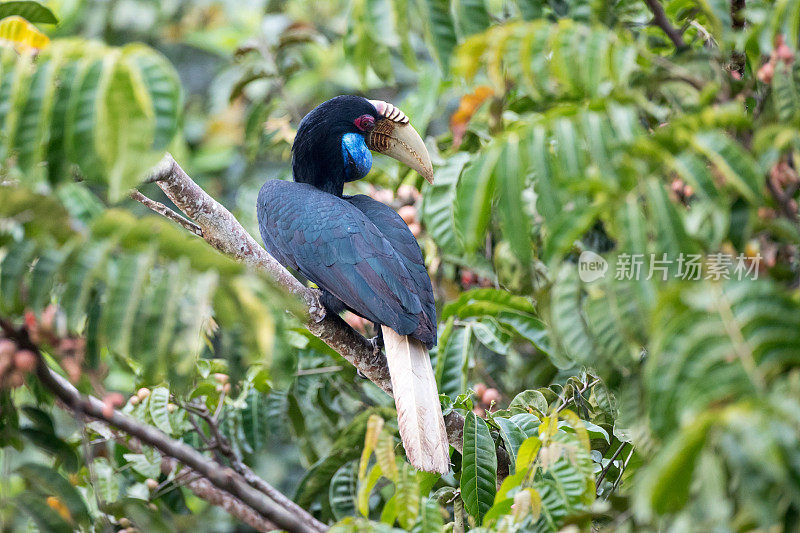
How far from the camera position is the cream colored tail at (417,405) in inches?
78.1

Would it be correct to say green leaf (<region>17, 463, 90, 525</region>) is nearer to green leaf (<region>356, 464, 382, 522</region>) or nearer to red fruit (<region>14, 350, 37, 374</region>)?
red fruit (<region>14, 350, 37, 374</region>)

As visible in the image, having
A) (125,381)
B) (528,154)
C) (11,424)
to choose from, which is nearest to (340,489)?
(11,424)

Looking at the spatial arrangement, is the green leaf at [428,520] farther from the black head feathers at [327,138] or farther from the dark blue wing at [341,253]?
the black head feathers at [327,138]

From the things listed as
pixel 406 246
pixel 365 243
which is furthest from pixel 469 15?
Answer: pixel 406 246

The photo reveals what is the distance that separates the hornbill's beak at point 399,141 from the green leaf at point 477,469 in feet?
3.39

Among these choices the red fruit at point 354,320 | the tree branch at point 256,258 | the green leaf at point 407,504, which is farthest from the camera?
the red fruit at point 354,320

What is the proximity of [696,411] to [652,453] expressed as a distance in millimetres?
488

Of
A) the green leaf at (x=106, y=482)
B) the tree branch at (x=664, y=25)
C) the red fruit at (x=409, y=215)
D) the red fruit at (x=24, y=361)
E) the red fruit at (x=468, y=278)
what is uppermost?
the tree branch at (x=664, y=25)

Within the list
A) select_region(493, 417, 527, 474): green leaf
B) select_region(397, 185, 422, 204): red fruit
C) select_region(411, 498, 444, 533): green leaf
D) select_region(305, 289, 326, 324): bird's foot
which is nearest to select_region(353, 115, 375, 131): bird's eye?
select_region(397, 185, 422, 204): red fruit

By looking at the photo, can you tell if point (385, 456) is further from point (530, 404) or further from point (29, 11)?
point (29, 11)

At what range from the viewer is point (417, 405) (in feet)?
6.83

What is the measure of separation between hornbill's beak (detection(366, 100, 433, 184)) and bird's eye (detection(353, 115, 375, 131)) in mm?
17

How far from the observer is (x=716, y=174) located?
1287 mm

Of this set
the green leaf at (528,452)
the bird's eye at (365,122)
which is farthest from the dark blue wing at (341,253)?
the green leaf at (528,452)
